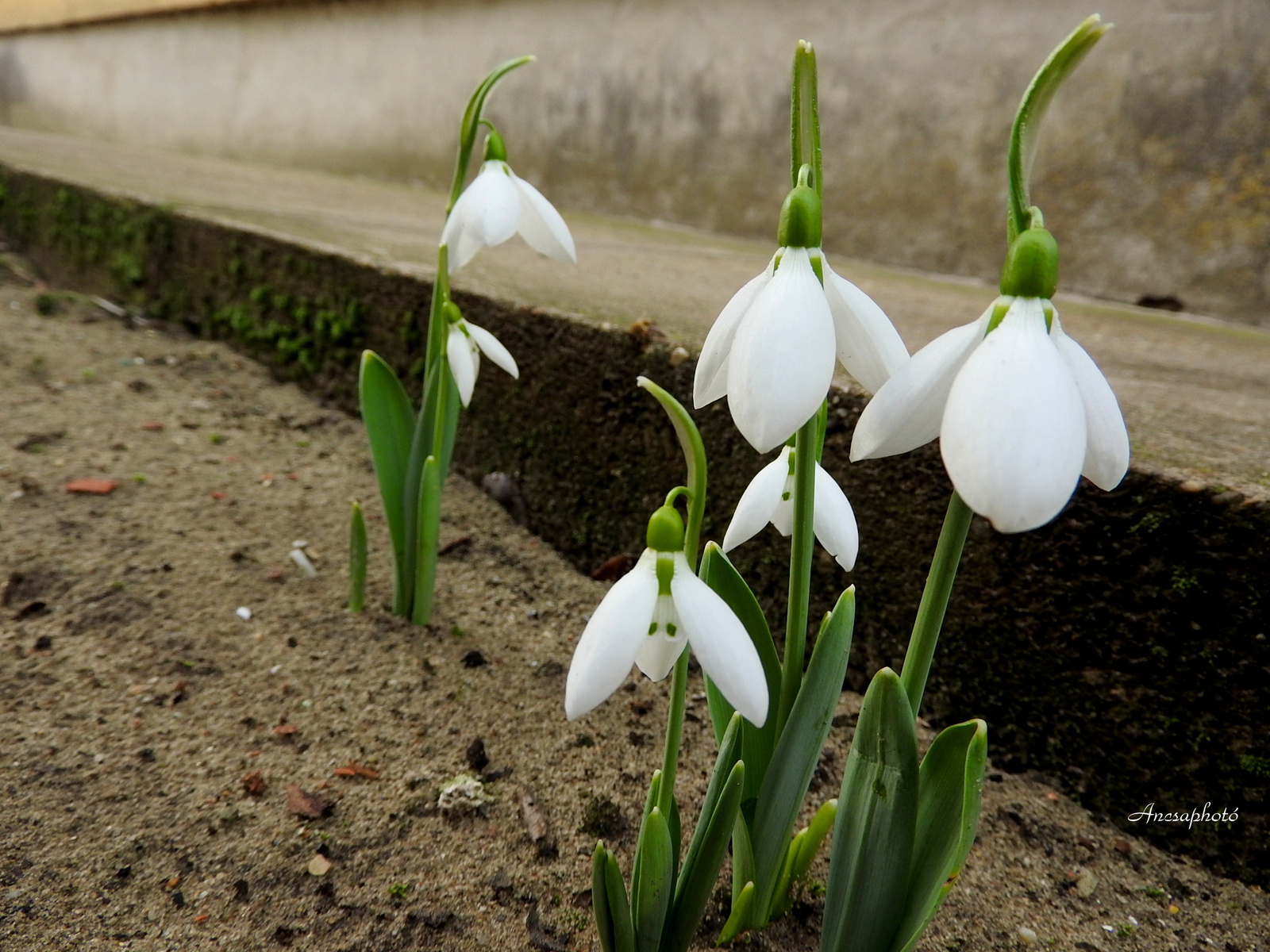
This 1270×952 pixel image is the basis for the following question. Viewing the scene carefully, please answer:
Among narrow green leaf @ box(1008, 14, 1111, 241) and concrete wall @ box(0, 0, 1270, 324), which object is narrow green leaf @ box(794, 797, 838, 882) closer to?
narrow green leaf @ box(1008, 14, 1111, 241)

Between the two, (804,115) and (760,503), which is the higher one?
(804,115)

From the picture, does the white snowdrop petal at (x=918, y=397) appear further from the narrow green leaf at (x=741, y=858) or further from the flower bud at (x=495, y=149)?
the flower bud at (x=495, y=149)

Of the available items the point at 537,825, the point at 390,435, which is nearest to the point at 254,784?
the point at 537,825

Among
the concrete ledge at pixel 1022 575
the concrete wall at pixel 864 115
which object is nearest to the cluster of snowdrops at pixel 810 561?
the concrete ledge at pixel 1022 575

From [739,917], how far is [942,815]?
0.85 feet

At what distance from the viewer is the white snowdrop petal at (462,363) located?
45.4 inches

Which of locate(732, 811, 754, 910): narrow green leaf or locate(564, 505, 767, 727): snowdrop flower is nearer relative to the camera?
locate(564, 505, 767, 727): snowdrop flower

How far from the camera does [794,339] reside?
0.52 meters

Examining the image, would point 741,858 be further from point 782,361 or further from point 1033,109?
point 1033,109

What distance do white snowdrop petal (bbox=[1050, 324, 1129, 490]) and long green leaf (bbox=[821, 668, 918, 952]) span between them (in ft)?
0.64

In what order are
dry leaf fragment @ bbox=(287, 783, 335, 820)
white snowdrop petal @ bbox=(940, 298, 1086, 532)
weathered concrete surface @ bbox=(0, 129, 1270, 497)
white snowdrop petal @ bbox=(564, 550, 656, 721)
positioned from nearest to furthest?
white snowdrop petal @ bbox=(940, 298, 1086, 532) → white snowdrop petal @ bbox=(564, 550, 656, 721) → dry leaf fragment @ bbox=(287, 783, 335, 820) → weathered concrete surface @ bbox=(0, 129, 1270, 497)

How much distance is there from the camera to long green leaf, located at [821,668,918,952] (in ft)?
2.12

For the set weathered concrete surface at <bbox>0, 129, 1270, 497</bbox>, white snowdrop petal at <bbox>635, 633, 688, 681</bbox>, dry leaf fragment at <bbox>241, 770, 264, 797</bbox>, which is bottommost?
dry leaf fragment at <bbox>241, 770, 264, 797</bbox>

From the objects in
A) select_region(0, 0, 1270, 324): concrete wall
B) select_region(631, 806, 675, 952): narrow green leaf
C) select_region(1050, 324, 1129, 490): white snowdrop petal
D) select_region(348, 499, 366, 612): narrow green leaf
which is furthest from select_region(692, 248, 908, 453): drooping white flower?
select_region(0, 0, 1270, 324): concrete wall
